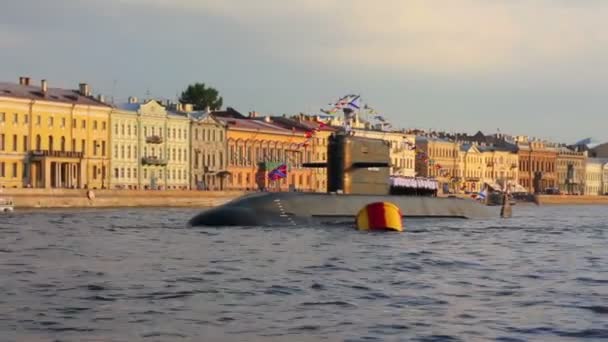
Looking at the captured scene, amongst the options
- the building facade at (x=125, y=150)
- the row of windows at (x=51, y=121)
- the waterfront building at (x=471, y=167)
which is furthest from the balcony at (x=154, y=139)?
the waterfront building at (x=471, y=167)

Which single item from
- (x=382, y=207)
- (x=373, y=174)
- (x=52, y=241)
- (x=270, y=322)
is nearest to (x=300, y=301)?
(x=270, y=322)

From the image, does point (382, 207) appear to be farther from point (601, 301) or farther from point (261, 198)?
point (601, 301)

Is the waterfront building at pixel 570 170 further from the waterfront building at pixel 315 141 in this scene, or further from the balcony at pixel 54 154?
the balcony at pixel 54 154

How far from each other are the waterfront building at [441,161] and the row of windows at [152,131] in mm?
43267

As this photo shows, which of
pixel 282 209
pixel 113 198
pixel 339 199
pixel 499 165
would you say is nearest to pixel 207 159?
pixel 113 198

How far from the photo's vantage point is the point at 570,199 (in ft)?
528

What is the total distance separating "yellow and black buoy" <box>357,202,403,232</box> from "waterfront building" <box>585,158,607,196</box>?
5926 inches

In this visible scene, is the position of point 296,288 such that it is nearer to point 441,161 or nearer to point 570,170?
point 441,161

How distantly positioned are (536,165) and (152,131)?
84390mm

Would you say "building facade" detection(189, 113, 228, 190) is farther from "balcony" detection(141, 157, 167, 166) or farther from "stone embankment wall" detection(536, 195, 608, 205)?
"stone embankment wall" detection(536, 195, 608, 205)

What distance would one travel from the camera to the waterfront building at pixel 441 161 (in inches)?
5920

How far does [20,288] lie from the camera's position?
23.8 m

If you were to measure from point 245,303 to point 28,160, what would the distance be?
7230cm

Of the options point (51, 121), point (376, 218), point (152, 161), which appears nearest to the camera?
point (376, 218)
